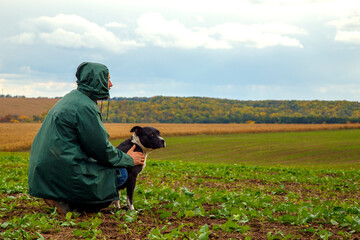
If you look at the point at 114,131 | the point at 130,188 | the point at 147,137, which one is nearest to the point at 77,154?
the point at 130,188

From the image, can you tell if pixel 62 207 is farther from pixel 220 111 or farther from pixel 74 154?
pixel 220 111

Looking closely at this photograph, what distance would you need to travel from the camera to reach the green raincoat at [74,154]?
6680 millimetres

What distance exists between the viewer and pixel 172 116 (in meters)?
105

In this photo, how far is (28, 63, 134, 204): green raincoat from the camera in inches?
263

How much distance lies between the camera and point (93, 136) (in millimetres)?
6680

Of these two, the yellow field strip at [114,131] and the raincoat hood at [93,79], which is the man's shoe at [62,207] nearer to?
the raincoat hood at [93,79]

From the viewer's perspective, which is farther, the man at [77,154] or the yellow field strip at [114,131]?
the yellow field strip at [114,131]

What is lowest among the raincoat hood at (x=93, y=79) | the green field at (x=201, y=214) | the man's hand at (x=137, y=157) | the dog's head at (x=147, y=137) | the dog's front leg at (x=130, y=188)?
the green field at (x=201, y=214)

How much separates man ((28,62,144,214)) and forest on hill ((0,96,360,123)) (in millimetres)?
84130

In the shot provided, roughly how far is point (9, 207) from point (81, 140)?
8.06 ft

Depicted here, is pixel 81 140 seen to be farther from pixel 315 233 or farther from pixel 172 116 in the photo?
pixel 172 116

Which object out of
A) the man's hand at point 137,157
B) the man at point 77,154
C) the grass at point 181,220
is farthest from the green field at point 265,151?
the man at point 77,154

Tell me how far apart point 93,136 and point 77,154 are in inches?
15.8

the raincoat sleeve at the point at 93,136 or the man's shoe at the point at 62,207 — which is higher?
the raincoat sleeve at the point at 93,136
